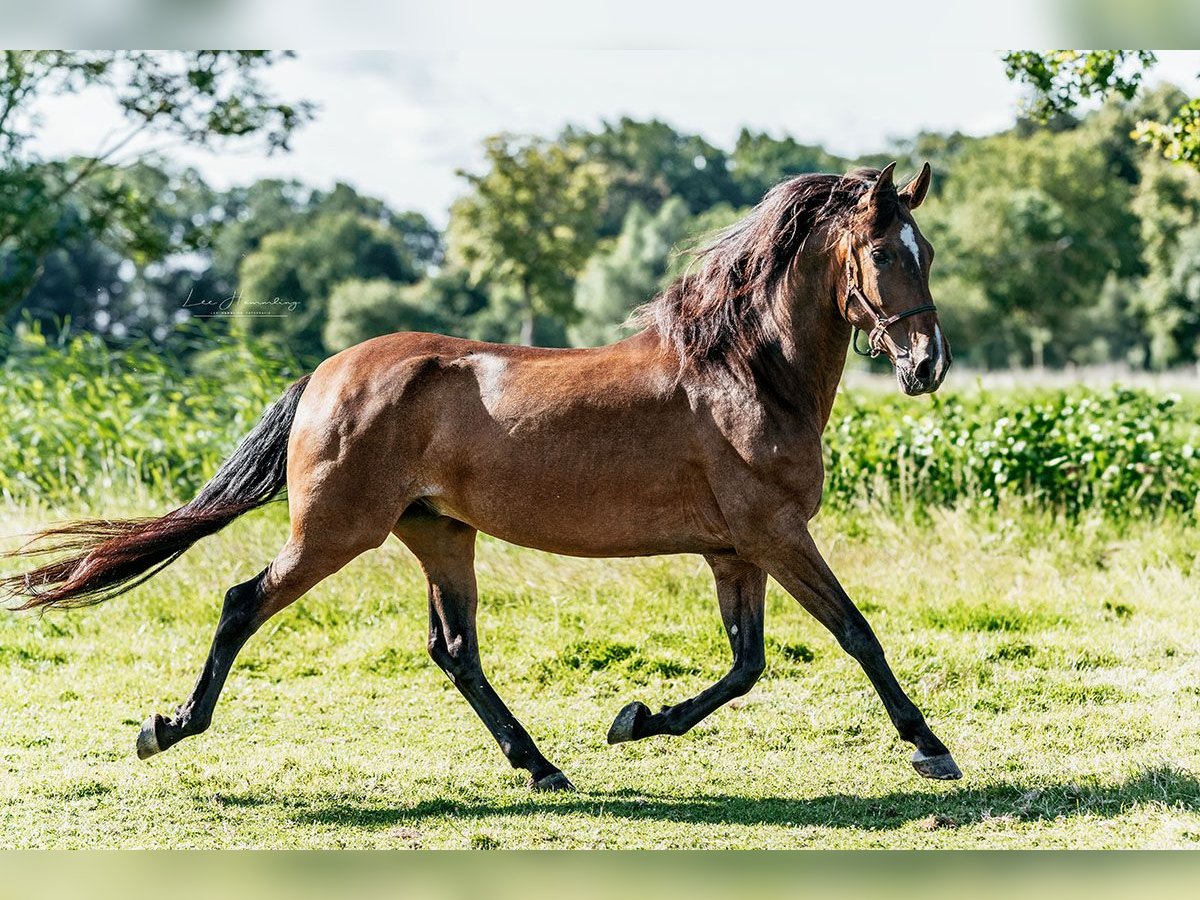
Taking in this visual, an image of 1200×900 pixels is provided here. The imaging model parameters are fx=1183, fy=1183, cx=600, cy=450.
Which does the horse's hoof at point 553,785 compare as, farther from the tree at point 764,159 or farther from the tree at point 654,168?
the tree at point 654,168

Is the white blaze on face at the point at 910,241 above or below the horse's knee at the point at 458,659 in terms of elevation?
above

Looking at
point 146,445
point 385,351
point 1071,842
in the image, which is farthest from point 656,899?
point 146,445

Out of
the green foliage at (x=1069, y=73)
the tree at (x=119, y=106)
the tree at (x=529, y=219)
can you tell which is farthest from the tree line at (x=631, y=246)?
the green foliage at (x=1069, y=73)

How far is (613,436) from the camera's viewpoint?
473 cm

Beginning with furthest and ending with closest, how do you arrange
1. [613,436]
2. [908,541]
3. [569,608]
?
[908,541], [569,608], [613,436]

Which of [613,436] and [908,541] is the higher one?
[613,436]

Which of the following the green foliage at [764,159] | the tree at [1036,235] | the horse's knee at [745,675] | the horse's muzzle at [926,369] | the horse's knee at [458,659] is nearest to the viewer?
the horse's muzzle at [926,369]

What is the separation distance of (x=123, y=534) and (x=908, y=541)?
5262mm

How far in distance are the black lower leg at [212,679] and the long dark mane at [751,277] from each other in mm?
1994

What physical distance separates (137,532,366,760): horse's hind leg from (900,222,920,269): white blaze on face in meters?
2.47

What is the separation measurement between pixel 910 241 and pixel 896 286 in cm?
18

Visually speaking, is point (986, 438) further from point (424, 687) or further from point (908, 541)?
point (424, 687)

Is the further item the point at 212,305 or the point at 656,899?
the point at 212,305

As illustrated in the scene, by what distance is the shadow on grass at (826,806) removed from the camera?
4531 mm
